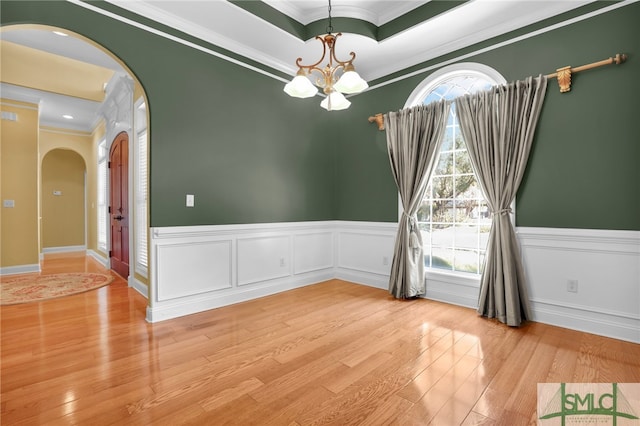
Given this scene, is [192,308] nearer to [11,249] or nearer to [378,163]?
[378,163]

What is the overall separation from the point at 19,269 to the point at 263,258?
4.85 m

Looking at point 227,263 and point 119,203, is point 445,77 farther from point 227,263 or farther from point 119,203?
point 119,203

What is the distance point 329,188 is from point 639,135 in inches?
139

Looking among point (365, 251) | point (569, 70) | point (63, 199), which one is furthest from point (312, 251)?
point (63, 199)

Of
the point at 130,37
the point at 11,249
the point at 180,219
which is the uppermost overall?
the point at 130,37

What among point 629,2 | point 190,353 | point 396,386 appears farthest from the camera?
point 629,2

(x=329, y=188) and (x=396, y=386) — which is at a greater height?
(x=329, y=188)

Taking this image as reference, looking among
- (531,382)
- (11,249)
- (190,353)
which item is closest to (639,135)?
(531,382)

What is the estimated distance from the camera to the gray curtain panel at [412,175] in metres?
3.80

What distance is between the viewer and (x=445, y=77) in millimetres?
3844

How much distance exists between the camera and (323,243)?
491cm

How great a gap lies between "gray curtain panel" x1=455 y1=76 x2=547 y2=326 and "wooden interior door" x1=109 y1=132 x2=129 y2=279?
5136mm

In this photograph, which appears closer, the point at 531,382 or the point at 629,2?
the point at 531,382

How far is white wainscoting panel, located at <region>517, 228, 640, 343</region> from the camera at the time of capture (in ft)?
8.71
